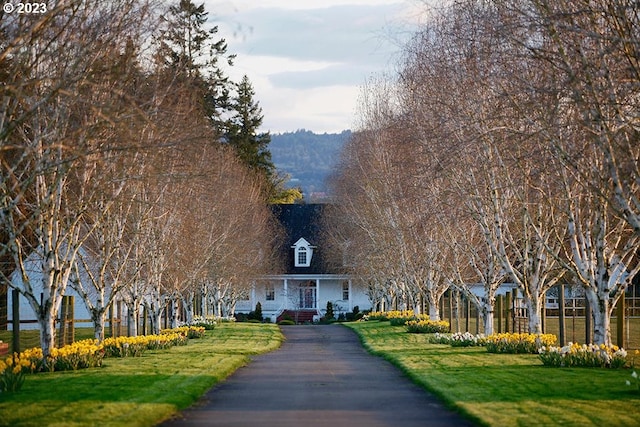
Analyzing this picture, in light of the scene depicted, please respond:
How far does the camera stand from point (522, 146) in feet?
74.0

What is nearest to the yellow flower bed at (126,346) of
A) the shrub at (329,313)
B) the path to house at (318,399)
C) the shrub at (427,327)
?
the path to house at (318,399)

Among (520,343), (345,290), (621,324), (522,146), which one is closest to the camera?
(522,146)

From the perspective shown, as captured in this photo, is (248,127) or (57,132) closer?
(57,132)

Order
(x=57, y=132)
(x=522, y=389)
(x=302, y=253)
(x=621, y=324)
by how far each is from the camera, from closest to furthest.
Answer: (x=522, y=389) → (x=57, y=132) → (x=621, y=324) → (x=302, y=253)

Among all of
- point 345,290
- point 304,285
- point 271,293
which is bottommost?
point 271,293

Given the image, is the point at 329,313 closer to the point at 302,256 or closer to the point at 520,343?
the point at 302,256

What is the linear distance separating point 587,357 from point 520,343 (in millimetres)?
5588

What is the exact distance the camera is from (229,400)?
16.9m

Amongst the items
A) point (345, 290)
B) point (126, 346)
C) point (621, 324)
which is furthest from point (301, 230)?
point (621, 324)

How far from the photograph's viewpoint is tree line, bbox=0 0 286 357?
15758mm

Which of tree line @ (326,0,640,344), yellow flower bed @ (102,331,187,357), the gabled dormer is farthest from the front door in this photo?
yellow flower bed @ (102,331,187,357)

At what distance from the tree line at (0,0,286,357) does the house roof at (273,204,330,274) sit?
23.7 metres

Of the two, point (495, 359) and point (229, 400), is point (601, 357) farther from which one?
point (229, 400)

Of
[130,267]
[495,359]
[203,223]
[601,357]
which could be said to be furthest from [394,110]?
[601,357]
